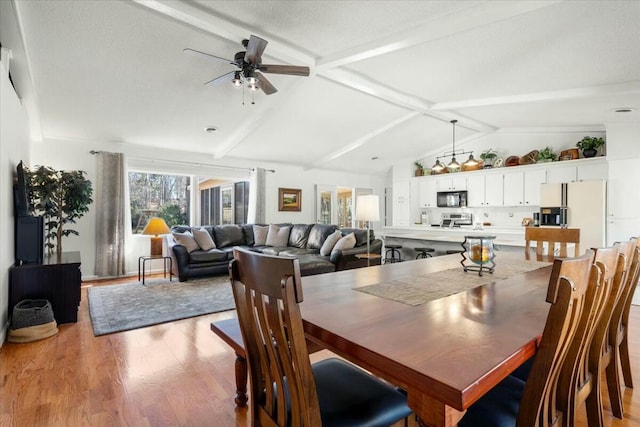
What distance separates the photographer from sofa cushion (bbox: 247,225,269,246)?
20.5ft

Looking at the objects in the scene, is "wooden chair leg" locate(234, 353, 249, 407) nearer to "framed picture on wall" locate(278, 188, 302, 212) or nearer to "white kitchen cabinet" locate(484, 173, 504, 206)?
"framed picture on wall" locate(278, 188, 302, 212)

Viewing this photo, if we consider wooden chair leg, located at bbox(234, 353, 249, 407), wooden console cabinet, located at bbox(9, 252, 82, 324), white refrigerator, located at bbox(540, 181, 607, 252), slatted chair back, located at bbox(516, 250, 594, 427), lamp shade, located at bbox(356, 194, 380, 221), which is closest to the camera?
slatted chair back, located at bbox(516, 250, 594, 427)

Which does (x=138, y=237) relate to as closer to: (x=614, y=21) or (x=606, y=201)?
(x=614, y=21)

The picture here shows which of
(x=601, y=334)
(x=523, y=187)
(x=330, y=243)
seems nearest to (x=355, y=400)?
(x=601, y=334)

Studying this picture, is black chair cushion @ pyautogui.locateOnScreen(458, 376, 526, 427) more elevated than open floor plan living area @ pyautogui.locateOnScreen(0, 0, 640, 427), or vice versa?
open floor plan living area @ pyautogui.locateOnScreen(0, 0, 640, 427)

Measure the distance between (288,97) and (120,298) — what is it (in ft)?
11.4

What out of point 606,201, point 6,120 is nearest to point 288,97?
point 6,120

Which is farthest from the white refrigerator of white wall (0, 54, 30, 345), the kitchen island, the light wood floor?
white wall (0, 54, 30, 345)

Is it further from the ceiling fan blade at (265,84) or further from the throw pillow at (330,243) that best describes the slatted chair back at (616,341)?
the throw pillow at (330,243)

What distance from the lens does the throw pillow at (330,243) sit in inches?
213

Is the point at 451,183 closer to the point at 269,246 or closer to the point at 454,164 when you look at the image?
the point at 454,164

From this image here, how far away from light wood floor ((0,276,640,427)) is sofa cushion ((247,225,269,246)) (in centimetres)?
326

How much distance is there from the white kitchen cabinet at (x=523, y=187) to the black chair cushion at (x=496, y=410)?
6181 millimetres

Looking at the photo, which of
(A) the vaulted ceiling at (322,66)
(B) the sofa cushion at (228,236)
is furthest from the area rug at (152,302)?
(A) the vaulted ceiling at (322,66)
